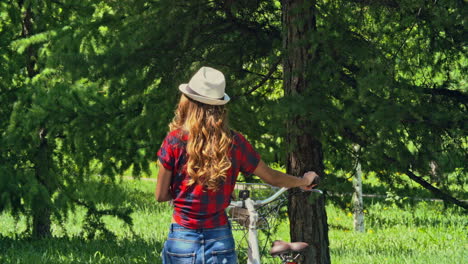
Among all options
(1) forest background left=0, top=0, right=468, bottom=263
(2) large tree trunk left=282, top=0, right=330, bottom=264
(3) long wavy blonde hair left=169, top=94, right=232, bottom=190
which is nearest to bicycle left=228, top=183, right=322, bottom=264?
(3) long wavy blonde hair left=169, top=94, right=232, bottom=190

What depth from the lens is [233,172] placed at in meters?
3.61

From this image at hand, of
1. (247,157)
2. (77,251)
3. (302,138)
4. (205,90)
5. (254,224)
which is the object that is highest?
(205,90)

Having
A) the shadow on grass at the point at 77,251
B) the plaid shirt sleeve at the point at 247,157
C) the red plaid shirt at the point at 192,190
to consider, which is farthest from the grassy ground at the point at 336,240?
the red plaid shirt at the point at 192,190

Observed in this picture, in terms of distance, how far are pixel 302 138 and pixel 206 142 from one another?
2.37 m

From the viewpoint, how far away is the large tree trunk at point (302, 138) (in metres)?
5.52

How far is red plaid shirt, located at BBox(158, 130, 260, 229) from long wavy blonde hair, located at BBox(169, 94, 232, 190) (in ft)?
0.15

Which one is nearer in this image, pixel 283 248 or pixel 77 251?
pixel 283 248

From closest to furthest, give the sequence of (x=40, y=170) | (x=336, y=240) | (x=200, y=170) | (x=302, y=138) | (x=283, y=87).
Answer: (x=200, y=170) → (x=302, y=138) → (x=283, y=87) → (x=40, y=170) → (x=336, y=240)

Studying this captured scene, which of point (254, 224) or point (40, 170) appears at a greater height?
point (40, 170)

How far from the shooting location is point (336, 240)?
35.7ft

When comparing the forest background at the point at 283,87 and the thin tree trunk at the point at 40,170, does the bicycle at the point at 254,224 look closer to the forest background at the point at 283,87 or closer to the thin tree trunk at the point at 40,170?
the forest background at the point at 283,87

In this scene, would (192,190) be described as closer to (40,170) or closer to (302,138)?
(302,138)

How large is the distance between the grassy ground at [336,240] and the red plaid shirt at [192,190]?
3.00 meters

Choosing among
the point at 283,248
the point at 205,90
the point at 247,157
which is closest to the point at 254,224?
the point at 283,248
